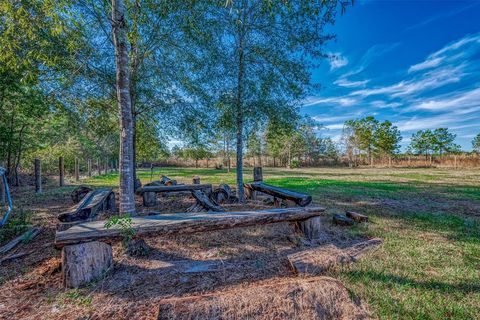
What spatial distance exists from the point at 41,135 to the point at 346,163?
4307cm

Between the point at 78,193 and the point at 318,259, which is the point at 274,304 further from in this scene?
the point at 78,193

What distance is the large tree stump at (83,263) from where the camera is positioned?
7.31ft

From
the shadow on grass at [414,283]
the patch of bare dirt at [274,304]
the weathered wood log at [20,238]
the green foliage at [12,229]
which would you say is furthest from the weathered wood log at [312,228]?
the green foliage at [12,229]

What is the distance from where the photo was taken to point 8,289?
2283 mm

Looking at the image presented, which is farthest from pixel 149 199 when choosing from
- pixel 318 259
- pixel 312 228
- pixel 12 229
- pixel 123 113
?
pixel 318 259

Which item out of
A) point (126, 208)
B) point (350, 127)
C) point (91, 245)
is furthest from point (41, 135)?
point (350, 127)

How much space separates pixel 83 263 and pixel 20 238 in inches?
100

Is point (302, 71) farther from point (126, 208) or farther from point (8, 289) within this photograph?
point (8, 289)

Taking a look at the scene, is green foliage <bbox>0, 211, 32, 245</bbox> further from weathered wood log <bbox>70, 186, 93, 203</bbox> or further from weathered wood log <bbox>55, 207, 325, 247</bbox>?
weathered wood log <bbox>55, 207, 325, 247</bbox>

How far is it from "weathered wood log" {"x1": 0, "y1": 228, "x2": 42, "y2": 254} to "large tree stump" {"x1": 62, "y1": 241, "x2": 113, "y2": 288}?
1994mm

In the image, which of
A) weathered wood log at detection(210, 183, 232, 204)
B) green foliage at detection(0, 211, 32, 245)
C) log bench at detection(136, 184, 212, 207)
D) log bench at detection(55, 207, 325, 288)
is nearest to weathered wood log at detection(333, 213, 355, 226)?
log bench at detection(55, 207, 325, 288)

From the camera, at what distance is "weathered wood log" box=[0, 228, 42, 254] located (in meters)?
3.26

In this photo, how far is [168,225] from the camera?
2561 mm

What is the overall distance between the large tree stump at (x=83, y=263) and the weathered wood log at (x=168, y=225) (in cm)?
11
